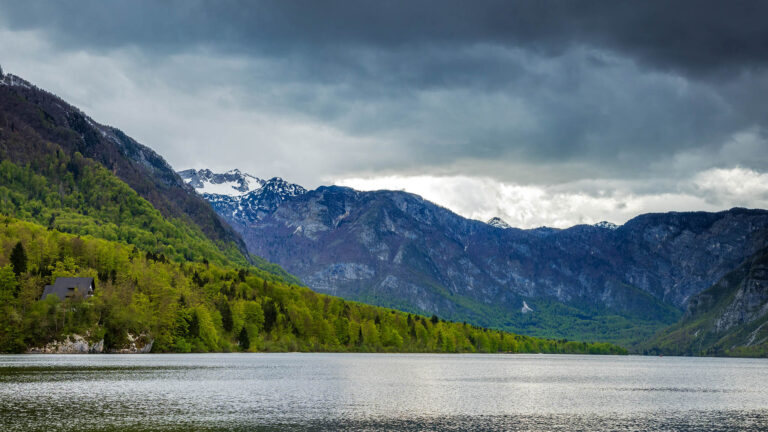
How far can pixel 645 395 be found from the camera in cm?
A: 10744

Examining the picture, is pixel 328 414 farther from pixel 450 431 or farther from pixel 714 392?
pixel 714 392

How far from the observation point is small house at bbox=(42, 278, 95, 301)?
180462 millimetres

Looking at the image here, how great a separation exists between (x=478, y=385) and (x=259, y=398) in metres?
48.5

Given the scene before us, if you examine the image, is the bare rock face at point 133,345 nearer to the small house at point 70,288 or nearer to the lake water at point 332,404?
the small house at point 70,288

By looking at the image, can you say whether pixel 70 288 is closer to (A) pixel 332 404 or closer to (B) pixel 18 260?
(B) pixel 18 260

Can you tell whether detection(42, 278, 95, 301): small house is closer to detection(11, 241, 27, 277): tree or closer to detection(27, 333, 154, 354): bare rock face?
detection(11, 241, 27, 277): tree

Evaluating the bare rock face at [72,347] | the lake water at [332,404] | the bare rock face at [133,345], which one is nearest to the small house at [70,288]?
the bare rock face at [72,347]

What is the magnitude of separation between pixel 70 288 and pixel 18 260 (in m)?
15.8

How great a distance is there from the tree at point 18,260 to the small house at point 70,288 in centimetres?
799

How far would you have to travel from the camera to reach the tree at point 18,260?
7166 inches

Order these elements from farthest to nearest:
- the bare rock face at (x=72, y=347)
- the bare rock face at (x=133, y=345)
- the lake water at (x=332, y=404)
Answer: the bare rock face at (x=133, y=345) < the bare rock face at (x=72, y=347) < the lake water at (x=332, y=404)

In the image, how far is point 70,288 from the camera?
184875 millimetres

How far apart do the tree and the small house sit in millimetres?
7992

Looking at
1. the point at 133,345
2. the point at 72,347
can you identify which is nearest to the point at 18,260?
the point at 72,347
